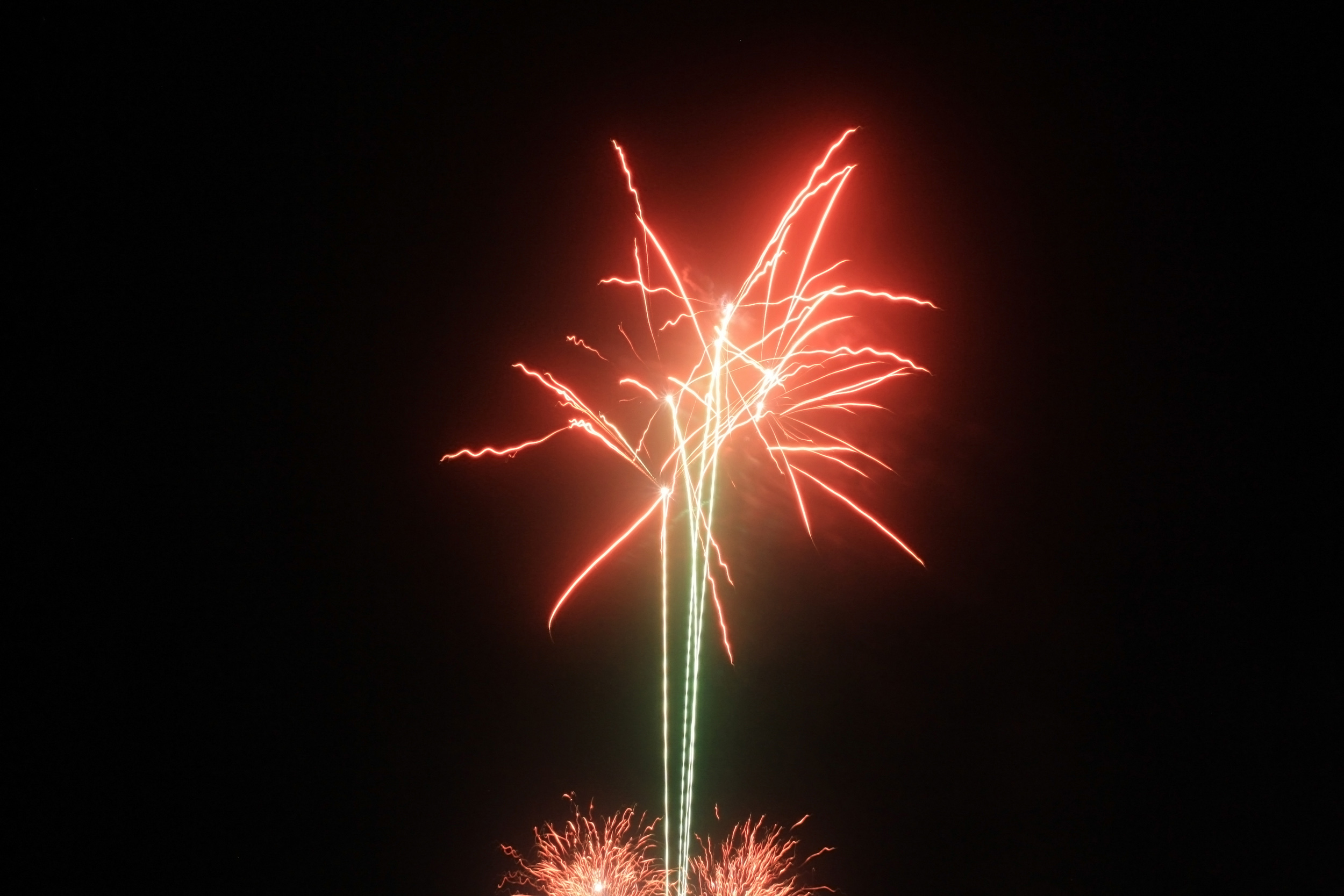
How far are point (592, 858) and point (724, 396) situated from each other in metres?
1.61

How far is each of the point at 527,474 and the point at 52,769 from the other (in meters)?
1.99

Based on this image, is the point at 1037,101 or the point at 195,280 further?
the point at 195,280

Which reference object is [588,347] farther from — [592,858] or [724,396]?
[592,858]

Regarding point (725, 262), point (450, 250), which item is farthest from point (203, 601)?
point (725, 262)

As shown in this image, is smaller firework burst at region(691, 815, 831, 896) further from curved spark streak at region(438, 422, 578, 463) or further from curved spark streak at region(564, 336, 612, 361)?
curved spark streak at region(564, 336, 612, 361)

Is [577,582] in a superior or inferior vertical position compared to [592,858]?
superior

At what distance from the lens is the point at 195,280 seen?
2635mm

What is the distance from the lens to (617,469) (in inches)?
101

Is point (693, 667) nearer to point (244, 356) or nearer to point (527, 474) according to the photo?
point (527, 474)

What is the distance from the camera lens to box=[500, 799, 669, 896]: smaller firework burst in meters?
2.40

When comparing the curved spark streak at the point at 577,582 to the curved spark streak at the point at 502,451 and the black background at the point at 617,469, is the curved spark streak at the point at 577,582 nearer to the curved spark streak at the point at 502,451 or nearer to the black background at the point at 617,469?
the black background at the point at 617,469

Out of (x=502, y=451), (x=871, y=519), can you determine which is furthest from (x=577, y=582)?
(x=871, y=519)

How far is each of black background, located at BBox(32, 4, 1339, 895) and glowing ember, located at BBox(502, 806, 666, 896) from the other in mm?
101

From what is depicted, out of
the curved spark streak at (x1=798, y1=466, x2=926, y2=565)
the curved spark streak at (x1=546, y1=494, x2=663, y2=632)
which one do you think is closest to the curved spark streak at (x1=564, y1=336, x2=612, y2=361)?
the curved spark streak at (x1=546, y1=494, x2=663, y2=632)
